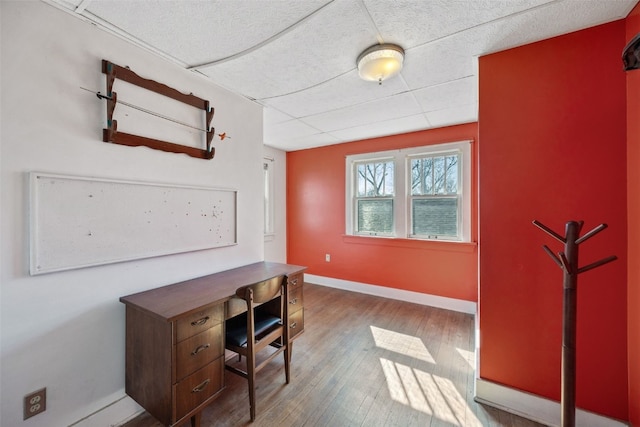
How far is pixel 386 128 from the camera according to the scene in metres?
3.37

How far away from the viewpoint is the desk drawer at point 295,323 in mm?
2047

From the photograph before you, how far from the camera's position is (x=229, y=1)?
131 cm

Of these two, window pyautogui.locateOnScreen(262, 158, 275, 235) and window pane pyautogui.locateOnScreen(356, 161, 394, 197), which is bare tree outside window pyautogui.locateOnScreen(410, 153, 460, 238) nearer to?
window pane pyautogui.locateOnScreen(356, 161, 394, 197)

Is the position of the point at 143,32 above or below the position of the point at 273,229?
above

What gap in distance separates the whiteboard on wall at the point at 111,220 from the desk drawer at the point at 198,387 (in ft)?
2.74

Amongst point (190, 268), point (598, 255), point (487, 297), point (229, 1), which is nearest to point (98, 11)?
point (229, 1)

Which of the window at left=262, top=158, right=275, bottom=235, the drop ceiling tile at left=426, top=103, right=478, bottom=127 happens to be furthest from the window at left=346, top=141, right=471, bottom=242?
the window at left=262, top=158, right=275, bottom=235

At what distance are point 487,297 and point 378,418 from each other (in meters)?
1.09

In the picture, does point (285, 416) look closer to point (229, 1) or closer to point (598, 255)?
point (598, 255)

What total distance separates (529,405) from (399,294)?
6.60 feet

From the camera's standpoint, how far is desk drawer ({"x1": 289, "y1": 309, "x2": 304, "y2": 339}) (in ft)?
6.72

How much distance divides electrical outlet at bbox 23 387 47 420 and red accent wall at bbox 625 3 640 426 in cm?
307

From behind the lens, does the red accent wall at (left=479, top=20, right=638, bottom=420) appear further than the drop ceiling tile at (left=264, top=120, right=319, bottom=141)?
No

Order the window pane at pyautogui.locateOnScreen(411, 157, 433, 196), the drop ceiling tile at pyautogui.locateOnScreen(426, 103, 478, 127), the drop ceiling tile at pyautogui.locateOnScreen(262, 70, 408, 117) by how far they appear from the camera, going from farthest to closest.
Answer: the window pane at pyautogui.locateOnScreen(411, 157, 433, 196)
the drop ceiling tile at pyautogui.locateOnScreen(426, 103, 478, 127)
the drop ceiling tile at pyautogui.locateOnScreen(262, 70, 408, 117)
